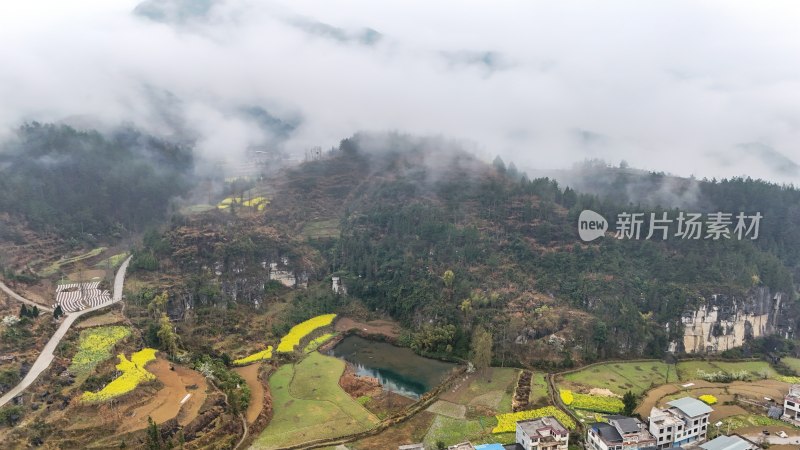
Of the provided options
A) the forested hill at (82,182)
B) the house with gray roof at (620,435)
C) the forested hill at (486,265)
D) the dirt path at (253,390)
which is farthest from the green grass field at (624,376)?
the forested hill at (82,182)

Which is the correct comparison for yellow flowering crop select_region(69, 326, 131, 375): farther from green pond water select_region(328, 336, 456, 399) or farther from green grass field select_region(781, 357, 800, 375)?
green grass field select_region(781, 357, 800, 375)

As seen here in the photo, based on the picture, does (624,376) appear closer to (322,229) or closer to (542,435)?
(542,435)

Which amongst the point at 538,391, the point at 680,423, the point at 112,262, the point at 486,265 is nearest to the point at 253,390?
the point at 538,391

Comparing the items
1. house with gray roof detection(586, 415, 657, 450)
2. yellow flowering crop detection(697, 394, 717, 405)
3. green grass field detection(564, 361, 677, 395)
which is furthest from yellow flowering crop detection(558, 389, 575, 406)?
yellow flowering crop detection(697, 394, 717, 405)

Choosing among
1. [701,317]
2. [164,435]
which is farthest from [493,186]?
[164,435]

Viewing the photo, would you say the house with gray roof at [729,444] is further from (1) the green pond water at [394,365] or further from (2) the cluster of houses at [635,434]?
(1) the green pond water at [394,365]
